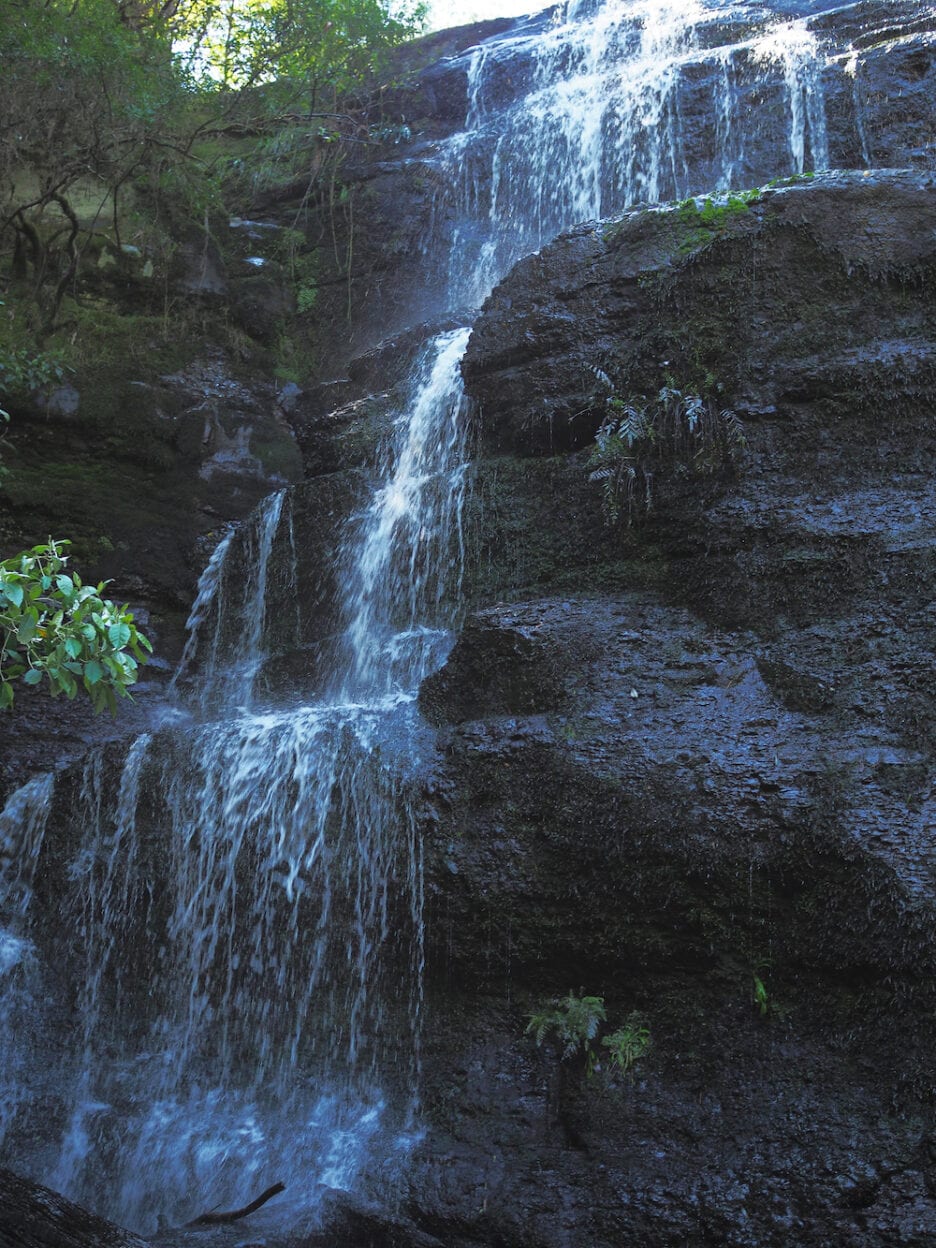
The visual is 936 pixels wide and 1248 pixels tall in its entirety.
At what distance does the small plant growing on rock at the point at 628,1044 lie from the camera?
6105mm

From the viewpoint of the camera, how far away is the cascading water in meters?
6.59

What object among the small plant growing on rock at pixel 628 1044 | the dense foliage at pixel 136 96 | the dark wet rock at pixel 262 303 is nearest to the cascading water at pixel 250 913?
the small plant growing on rock at pixel 628 1044

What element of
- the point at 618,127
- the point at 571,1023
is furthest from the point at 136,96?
the point at 571,1023

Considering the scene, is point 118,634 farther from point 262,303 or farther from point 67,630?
point 262,303

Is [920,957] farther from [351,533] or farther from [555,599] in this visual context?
[351,533]

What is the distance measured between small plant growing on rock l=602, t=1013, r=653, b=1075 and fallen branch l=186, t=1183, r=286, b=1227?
1.96m

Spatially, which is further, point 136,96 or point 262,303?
point 262,303

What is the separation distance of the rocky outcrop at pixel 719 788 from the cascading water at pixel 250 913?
43 cm

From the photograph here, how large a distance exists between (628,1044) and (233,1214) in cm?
232

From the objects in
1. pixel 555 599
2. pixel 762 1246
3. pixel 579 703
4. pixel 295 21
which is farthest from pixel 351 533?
pixel 295 21

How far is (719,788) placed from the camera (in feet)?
20.4

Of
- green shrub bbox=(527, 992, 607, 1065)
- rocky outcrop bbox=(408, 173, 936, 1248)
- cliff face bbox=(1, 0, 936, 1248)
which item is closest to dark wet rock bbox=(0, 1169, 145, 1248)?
cliff face bbox=(1, 0, 936, 1248)

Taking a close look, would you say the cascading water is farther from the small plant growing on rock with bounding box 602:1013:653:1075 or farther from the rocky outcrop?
the small plant growing on rock with bounding box 602:1013:653:1075

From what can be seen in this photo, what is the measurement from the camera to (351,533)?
9.91 metres
